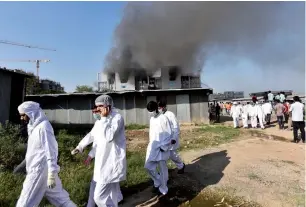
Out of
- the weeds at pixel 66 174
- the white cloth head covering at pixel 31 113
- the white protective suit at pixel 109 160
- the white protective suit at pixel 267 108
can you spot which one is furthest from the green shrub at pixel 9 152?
the white protective suit at pixel 267 108

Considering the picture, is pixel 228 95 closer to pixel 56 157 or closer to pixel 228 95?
pixel 228 95

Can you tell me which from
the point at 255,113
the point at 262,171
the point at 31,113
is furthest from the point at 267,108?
the point at 31,113

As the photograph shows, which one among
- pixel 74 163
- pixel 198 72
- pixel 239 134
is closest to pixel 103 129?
Result: pixel 74 163

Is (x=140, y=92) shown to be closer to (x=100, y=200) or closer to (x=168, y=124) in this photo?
(x=168, y=124)

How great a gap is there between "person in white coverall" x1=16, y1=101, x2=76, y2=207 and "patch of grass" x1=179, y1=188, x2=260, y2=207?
86.3 inches

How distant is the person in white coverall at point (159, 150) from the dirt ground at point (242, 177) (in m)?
0.28

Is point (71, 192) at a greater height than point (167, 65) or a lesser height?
lesser

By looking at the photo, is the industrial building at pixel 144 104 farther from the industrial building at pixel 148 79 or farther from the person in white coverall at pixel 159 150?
the person in white coverall at pixel 159 150

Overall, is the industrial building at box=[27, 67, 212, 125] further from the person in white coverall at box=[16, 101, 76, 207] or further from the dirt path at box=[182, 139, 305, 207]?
the person in white coverall at box=[16, 101, 76, 207]

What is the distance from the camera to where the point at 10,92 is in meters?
12.1

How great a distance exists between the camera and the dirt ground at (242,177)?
502 cm

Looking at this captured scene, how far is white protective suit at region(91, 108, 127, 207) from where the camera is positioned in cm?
373

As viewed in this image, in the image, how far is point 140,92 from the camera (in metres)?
20.0

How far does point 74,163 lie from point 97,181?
3.52 m
